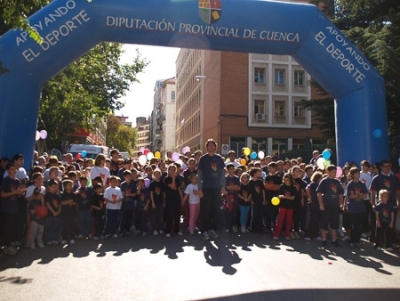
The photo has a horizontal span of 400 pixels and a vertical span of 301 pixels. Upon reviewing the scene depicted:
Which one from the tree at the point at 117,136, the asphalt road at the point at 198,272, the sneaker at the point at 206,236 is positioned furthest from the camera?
the tree at the point at 117,136

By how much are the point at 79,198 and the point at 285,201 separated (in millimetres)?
4434

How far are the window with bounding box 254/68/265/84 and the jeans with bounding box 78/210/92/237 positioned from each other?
29.5 m

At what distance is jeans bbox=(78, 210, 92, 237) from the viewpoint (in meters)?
8.77

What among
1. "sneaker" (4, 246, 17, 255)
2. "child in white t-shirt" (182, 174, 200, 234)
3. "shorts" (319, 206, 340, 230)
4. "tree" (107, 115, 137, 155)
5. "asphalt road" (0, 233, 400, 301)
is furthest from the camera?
"tree" (107, 115, 137, 155)

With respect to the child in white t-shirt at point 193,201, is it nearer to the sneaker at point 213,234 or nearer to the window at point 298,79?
the sneaker at point 213,234

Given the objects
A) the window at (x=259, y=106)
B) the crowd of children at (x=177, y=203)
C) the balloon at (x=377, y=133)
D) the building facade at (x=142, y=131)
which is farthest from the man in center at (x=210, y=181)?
the building facade at (x=142, y=131)

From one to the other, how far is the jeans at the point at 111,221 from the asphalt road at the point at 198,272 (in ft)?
1.11

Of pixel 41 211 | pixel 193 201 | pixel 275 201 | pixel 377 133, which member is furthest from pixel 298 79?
pixel 41 211

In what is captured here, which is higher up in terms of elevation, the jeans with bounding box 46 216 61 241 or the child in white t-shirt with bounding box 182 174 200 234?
the child in white t-shirt with bounding box 182 174 200 234

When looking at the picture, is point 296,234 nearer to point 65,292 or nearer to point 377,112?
point 377,112

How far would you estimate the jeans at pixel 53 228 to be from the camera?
8.10 metres

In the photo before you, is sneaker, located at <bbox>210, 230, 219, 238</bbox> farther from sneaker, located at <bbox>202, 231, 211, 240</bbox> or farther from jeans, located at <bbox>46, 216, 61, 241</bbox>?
jeans, located at <bbox>46, 216, 61, 241</bbox>

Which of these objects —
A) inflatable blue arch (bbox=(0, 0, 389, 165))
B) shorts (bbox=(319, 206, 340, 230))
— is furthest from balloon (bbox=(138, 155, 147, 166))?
shorts (bbox=(319, 206, 340, 230))

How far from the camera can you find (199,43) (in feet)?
32.9
